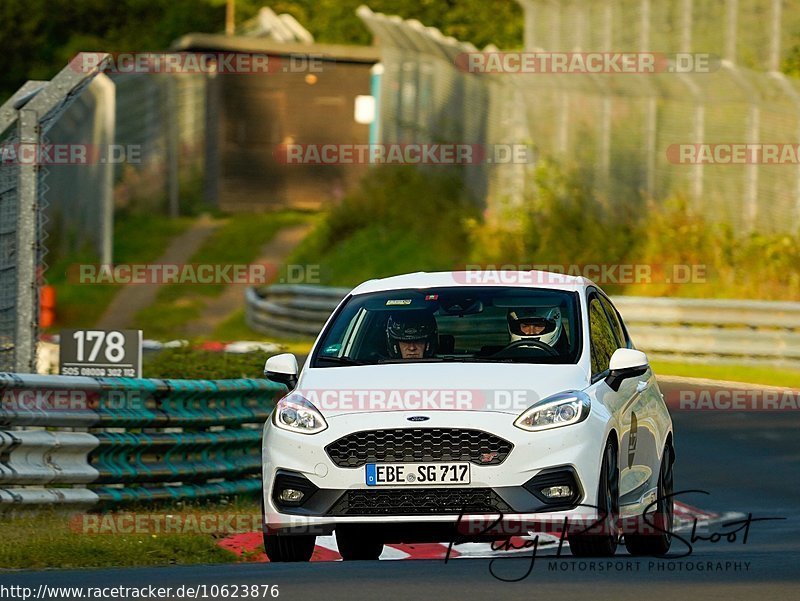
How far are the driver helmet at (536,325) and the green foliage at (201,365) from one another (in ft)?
15.4

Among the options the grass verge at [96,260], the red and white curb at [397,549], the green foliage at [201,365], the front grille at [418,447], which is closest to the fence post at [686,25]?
the grass verge at [96,260]

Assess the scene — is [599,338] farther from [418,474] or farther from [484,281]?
[418,474]

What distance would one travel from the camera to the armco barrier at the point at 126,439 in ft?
40.0

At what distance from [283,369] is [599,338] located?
1856 mm

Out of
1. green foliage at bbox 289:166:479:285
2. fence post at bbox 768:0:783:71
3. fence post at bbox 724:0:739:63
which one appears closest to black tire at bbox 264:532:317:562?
fence post at bbox 768:0:783:71

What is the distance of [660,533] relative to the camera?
11500 mm

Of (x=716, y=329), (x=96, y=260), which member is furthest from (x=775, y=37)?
(x=96, y=260)

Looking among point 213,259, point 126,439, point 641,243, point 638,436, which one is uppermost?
point 638,436

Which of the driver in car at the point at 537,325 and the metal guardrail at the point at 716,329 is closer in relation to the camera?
the driver in car at the point at 537,325

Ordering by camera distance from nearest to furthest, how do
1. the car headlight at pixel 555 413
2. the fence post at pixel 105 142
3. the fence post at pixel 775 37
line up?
the car headlight at pixel 555 413, the fence post at pixel 775 37, the fence post at pixel 105 142

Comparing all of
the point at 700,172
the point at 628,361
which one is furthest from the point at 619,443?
the point at 700,172

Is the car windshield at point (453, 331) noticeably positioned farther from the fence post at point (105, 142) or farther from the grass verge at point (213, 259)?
the fence post at point (105, 142)

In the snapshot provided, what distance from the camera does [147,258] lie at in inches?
1668

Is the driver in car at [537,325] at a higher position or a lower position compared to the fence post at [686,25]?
higher
